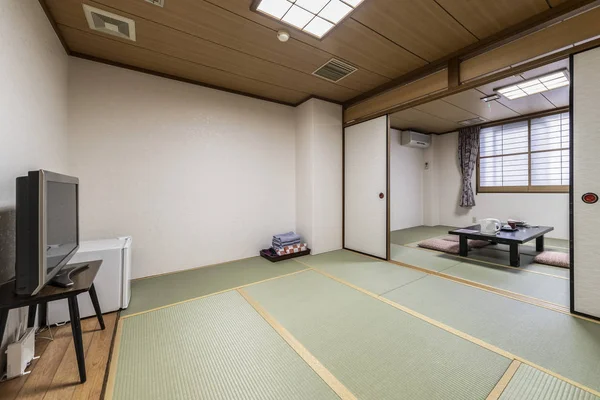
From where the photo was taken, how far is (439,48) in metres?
2.61

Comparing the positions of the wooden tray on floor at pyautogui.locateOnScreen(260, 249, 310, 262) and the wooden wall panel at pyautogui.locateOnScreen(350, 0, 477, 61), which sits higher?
the wooden wall panel at pyautogui.locateOnScreen(350, 0, 477, 61)

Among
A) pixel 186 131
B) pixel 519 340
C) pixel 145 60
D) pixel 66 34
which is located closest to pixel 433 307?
pixel 519 340

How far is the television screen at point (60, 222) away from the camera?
1.36m

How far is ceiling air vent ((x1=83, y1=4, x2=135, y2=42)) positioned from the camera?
6.64 ft

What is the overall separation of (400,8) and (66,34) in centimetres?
302

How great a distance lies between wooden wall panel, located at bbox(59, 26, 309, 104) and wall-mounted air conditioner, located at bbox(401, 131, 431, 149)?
139 inches

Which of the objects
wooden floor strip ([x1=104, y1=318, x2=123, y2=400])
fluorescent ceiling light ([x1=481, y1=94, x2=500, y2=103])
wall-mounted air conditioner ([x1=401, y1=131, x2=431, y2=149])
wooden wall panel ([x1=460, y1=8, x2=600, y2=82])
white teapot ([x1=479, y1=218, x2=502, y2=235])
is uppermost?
fluorescent ceiling light ([x1=481, y1=94, x2=500, y2=103])

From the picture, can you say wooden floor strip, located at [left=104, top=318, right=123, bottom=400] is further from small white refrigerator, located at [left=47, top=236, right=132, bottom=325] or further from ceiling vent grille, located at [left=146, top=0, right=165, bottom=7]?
ceiling vent grille, located at [left=146, top=0, right=165, bottom=7]

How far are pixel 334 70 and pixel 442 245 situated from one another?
3.44 m

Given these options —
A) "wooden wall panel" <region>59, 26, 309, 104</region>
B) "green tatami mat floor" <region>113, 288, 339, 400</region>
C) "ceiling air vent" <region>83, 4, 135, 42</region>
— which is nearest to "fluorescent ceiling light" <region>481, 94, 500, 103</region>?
"wooden wall panel" <region>59, 26, 309, 104</region>

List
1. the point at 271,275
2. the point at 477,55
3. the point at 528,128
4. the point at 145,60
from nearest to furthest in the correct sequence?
the point at 477,55 < the point at 145,60 < the point at 271,275 < the point at 528,128

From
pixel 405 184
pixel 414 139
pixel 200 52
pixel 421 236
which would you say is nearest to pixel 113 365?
pixel 200 52

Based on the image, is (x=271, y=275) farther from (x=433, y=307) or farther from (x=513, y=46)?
(x=513, y=46)

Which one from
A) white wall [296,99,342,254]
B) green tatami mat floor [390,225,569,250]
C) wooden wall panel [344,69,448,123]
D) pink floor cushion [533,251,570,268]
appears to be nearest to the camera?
wooden wall panel [344,69,448,123]
